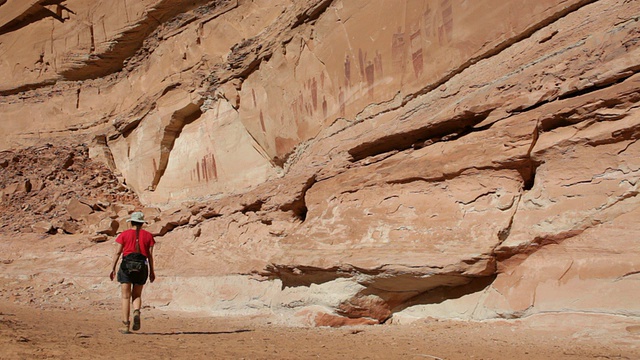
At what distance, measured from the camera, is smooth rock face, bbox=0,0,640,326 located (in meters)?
4.82

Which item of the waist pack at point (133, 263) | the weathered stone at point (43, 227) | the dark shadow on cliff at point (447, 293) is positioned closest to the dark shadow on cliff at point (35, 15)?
the weathered stone at point (43, 227)

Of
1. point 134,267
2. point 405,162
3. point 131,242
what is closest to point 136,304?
point 134,267

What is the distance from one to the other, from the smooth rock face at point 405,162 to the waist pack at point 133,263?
2325 mm

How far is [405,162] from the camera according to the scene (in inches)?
261

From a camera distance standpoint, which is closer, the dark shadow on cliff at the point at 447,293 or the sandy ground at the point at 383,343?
the sandy ground at the point at 383,343

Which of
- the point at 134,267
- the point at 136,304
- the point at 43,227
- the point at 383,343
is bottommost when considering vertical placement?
the point at 383,343

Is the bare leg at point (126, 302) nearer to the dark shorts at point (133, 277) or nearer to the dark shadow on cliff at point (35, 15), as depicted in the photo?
the dark shorts at point (133, 277)

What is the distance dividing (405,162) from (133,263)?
11.6ft

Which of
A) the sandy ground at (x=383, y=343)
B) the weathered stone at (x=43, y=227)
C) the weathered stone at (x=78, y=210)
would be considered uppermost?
the weathered stone at (x=78, y=210)

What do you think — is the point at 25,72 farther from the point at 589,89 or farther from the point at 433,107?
the point at 589,89

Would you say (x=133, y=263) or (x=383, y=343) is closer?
(x=383, y=343)

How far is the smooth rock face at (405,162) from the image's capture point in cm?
482

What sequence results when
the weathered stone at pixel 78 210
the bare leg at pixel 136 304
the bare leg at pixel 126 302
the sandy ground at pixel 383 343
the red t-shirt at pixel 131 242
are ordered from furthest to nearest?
the weathered stone at pixel 78 210, the red t-shirt at pixel 131 242, the bare leg at pixel 136 304, the bare leg at pixel 126 302, the sandy ground at pixel 383 343

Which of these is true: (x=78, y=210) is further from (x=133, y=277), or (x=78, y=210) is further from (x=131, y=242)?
(x=133, y=277)
